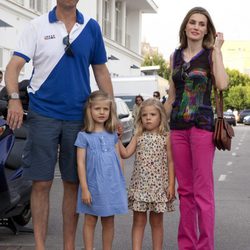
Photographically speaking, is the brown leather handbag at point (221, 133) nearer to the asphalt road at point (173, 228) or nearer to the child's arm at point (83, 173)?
the child's arm at point (83, 173)

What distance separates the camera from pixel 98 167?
5.25 m

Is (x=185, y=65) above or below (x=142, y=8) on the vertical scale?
below

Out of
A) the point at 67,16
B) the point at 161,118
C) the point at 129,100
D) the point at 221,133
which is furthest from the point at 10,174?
the point at 129,100

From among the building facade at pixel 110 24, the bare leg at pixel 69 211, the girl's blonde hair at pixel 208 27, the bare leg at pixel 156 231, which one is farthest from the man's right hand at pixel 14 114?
the building facade at pixel 110 24

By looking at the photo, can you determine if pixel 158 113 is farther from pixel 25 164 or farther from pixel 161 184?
pixel 25 164

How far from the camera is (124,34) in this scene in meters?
46.7

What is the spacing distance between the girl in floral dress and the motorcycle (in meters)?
1.00

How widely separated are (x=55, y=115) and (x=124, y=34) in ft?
137

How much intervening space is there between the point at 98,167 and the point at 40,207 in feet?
1.73

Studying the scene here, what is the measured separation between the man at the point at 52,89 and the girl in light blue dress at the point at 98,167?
99 mm

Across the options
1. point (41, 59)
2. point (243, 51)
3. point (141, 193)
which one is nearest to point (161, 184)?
point (141, 193)

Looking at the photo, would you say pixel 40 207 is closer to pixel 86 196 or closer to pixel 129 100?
pixel 86 196

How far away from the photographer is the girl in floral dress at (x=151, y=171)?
552cm

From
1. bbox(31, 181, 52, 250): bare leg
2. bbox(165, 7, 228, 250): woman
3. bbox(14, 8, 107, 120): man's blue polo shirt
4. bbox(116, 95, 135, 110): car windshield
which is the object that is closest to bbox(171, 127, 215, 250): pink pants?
bbox(165, 7, 228, 250): woman
